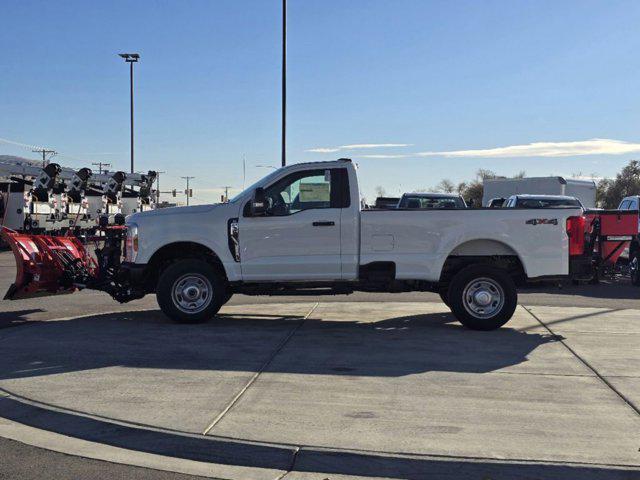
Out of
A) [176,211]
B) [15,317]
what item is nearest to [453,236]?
[176,211]

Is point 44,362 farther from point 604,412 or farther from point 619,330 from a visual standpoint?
point 619,330

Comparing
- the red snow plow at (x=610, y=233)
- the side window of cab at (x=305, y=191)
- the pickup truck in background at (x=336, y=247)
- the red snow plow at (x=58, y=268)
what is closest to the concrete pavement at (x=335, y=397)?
the pickup truck in background at (x=336, y=247)

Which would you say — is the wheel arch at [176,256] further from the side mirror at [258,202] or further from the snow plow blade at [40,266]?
the snow plow blade at [40,266]

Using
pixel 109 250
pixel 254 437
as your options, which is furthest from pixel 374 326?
pixel 254 437

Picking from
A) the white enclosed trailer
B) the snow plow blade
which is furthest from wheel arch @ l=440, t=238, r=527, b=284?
the white enclosed trailer

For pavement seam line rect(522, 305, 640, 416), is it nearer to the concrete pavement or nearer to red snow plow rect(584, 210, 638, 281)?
the concrete pavement

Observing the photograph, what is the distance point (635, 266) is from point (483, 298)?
8.70 metres

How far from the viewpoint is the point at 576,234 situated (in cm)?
952

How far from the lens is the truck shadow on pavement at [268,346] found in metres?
7.16

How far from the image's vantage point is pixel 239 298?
44.7ft

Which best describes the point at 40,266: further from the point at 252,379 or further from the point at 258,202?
the point at 252,379

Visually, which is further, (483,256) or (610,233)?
(610,233)

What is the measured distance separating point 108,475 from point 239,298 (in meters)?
9.15

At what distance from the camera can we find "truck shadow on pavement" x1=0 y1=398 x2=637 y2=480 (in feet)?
14.6
